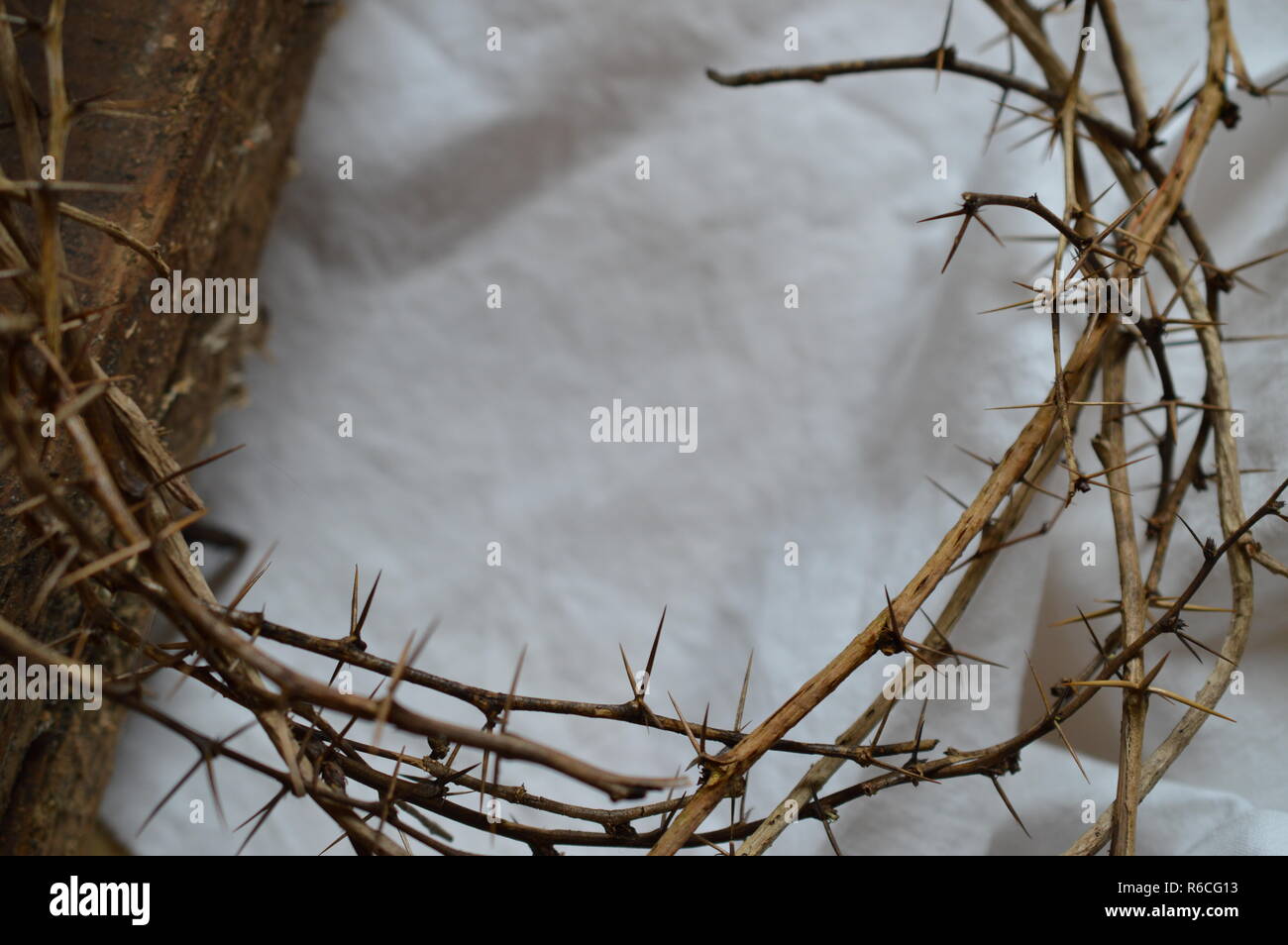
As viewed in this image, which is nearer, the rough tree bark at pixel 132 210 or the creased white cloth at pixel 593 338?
the rough tree bark at pixel 132 210

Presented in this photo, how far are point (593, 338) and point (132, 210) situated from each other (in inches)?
15.6

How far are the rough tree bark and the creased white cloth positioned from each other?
0.19 metres

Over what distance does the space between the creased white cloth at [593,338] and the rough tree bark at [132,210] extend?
19cm

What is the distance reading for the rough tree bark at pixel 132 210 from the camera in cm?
51

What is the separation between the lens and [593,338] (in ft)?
2.75

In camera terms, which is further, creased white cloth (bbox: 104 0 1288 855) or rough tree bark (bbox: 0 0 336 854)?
creased white cloth (bbox: 104 0 1288 855)

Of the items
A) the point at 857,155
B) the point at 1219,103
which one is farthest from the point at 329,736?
the point at 857,155

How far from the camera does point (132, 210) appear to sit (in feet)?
1.73

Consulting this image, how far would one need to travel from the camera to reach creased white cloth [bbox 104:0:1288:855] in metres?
0.77

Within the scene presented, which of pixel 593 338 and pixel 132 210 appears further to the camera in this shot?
pixel 593 338

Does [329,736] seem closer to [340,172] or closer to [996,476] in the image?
[996,476]

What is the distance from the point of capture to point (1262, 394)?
602mm

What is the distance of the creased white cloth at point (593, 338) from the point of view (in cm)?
77
